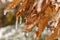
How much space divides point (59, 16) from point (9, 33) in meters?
0.74

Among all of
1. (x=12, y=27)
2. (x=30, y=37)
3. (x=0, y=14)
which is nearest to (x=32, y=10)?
(x=30, y=37)

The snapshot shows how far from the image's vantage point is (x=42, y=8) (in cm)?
72

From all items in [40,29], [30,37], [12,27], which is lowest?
[40,29]

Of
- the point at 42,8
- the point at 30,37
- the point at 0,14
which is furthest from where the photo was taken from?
the point at 0,14

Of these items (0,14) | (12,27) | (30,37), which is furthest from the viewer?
(0,14)

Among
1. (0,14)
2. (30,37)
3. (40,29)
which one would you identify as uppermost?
(0,14)

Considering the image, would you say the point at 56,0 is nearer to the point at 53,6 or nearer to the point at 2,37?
the point at 53,6

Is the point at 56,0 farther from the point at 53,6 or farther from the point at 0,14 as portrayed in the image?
the point at 0,14

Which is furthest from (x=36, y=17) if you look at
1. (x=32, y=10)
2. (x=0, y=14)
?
(x=0, y=14)

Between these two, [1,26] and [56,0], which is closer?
[56,0]

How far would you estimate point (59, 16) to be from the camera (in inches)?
29.1

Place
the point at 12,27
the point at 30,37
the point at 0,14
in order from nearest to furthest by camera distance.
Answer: the point at 30,37, the point at 12,27, the point at 0,14

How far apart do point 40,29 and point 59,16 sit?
0.31ft

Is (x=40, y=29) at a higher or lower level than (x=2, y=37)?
lower
